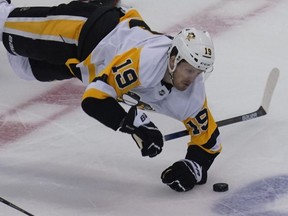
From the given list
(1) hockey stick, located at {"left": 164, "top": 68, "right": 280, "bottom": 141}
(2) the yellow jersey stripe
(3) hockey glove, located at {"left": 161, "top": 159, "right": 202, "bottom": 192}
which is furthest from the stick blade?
(2) the yellow jersey stripe

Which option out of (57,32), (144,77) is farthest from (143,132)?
(57,32)

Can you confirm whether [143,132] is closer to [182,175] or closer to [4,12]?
[182,175]

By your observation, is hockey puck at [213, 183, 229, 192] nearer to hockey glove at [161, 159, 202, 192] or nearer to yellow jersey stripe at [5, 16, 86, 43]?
hockey glove at [161, 159, 202, 192]

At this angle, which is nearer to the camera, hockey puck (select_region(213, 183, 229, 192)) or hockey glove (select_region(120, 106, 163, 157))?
hockey glove (select_region(120, 106, 163, 157))

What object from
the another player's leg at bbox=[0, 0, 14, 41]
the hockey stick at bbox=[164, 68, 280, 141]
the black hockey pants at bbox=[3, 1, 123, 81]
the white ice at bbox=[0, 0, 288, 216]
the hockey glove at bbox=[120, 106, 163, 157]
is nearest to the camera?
the hockey glove at bbox=[120, 106, 163, 157]

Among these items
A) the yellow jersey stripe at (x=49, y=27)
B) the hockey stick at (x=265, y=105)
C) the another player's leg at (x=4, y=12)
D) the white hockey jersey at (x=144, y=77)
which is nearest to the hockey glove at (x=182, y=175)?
the white hockey jersey at (x=144, y=77)

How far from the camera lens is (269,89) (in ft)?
14.3

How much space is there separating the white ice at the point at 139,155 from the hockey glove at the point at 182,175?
4 cm

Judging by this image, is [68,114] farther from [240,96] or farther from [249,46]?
[249,46]

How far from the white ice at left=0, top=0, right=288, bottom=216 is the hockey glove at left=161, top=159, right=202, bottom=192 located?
37mm

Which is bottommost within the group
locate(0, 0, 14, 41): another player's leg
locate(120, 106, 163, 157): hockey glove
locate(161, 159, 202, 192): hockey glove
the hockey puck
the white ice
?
the white ice

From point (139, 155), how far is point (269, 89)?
660 mm

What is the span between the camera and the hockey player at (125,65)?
3596mm

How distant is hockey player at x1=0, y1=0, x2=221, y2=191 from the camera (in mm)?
3596
